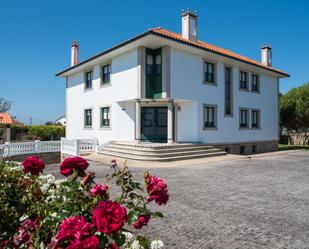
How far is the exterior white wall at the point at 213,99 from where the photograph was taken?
17.7m

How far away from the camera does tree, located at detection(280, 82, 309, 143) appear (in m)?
29.4

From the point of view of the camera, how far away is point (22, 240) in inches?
77.9

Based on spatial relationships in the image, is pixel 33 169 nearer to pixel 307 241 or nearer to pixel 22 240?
pixel 22 240

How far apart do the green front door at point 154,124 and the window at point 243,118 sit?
287 inches

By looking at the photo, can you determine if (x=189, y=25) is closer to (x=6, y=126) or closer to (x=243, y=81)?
(x=243, y=81)

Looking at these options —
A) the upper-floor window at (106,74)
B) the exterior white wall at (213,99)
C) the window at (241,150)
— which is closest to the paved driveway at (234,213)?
the exterior white wall at (213,99)

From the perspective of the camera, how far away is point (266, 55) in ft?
89.7

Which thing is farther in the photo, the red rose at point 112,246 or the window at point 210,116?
the window at point 210,116

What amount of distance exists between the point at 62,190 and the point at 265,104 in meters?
25.2

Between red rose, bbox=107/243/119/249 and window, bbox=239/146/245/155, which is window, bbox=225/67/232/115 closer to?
window, bbox=239/146/245/155

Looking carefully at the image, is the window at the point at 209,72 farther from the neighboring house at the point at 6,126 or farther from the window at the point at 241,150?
the neighboring house at the point at 6,126

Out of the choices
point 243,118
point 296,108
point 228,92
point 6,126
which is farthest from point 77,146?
point 296,108

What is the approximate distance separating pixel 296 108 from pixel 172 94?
19.3m

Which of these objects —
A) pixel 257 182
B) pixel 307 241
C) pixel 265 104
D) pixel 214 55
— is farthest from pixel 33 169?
pixel 265 104
